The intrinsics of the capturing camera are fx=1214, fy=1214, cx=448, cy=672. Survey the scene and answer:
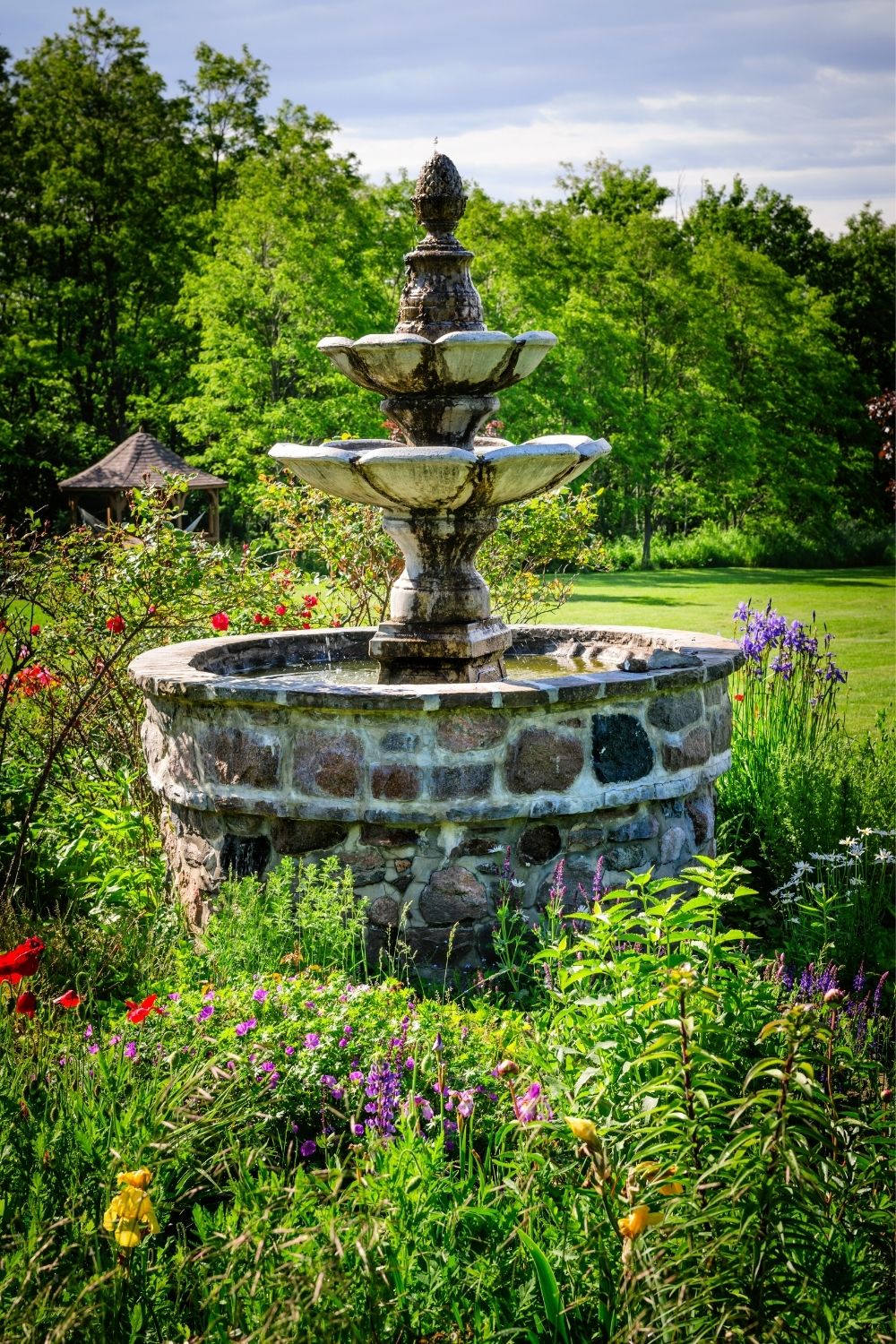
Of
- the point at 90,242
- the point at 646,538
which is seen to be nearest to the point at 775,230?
the point at 646,538

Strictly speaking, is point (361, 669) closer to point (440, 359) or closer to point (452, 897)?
point (440, 359)

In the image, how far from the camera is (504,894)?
472 centimetres

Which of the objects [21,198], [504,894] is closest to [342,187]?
[21,198]

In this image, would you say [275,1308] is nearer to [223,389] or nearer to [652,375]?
[223,389]

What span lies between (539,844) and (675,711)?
0.83 metres

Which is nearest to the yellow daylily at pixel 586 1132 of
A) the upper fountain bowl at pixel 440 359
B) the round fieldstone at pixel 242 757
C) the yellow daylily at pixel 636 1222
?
the yellow daylily at pixel 636 1222

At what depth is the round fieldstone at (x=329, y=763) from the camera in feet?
15.5

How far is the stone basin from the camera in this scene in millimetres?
5336

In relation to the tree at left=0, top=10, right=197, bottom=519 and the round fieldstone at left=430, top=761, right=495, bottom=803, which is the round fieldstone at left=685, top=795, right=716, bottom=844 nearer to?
the round fieldstone at left=430, top=761, right=495, bottom=803

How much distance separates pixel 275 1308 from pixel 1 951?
2.83 m

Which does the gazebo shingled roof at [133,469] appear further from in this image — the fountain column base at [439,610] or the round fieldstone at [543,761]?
the round fieldstone at [543,761]

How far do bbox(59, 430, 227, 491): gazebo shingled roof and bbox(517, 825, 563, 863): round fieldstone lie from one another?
1663cm

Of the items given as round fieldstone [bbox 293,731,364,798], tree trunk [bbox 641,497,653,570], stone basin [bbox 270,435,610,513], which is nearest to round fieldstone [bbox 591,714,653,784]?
round fieldstone [bbox 293,731,364,798]

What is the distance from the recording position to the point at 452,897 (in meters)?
4.76
